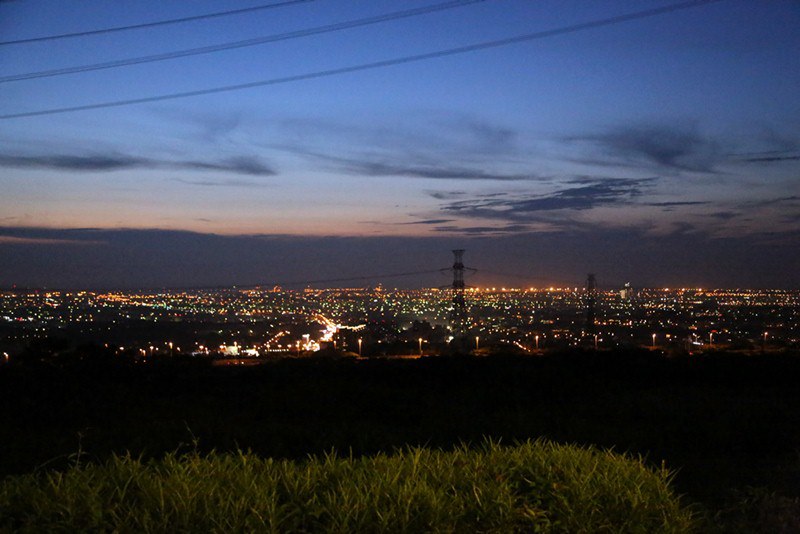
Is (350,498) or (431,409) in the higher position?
(350,498)

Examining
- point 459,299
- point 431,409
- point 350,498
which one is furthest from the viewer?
point 459,299

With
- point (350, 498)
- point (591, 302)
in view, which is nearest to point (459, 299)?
point (591, 302)

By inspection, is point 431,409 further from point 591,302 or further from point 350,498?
point 591,302

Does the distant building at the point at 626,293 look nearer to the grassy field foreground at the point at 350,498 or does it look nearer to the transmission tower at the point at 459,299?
the transmission tower at the point at 459,299

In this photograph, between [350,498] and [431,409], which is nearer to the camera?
[350,498]

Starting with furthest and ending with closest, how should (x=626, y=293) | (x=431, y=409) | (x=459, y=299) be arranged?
(x=626, y=293)
(x=459, y=299)
(x=431, y=409)
